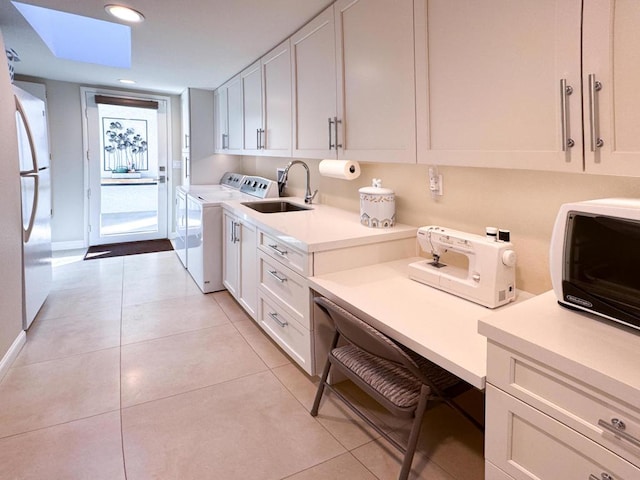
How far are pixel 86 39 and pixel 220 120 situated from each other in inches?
56.8

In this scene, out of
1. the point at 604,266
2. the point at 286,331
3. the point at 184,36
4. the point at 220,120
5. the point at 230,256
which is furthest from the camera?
the point at 220,120

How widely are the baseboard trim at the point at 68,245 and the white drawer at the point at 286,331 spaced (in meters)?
3.79

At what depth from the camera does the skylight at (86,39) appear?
126 inches

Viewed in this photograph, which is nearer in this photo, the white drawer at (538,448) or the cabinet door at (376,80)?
the white drawer at (538,448)

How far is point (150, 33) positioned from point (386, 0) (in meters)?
1.78

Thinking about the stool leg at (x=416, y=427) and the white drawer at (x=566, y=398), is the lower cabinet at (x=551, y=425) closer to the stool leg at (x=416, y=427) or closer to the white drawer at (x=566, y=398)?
the white drawer at (x=566, y=398)

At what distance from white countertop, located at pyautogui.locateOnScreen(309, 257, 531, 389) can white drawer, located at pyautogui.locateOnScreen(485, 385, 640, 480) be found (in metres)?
0.09

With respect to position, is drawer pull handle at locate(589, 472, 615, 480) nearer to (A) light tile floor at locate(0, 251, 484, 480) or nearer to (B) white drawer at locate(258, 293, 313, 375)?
(A) light tile floor at locate(0, 251, 484, 480)

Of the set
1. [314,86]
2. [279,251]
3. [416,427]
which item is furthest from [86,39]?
[416,427]

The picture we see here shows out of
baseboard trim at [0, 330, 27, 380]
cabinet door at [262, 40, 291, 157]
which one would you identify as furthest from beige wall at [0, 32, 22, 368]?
cabinet door at [262, 40, 291, 157]

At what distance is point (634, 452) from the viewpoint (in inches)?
29.7

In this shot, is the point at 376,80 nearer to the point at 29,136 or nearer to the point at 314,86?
the point at 314,86

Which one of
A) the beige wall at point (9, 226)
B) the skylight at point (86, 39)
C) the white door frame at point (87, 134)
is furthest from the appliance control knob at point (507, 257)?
the white door frame at point (87, 134)

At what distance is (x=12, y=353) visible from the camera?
231 centimetres
